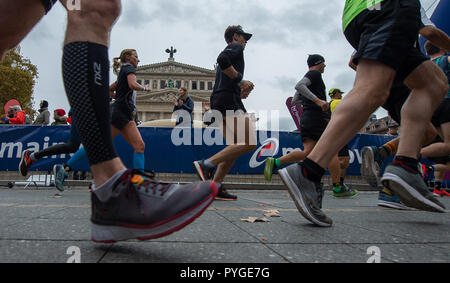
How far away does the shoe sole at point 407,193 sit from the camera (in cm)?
179

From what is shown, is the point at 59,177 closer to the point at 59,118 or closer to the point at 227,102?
the point at 227,102

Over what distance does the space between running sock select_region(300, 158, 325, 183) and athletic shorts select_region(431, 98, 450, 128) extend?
268 cm

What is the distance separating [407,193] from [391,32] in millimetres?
891

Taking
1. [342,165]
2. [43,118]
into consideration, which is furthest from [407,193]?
[43,118]

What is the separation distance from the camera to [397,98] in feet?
8.79

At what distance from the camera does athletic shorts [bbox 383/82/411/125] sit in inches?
104

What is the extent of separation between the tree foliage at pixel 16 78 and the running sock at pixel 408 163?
26.4m

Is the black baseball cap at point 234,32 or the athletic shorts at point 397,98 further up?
the black baseball cap at point 234,32

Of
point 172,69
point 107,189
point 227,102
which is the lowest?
point 107,189

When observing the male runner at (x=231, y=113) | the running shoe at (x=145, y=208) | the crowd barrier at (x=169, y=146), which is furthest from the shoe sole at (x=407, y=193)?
the crowd barrier at (x=169, y=146)

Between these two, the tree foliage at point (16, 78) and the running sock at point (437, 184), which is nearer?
the running sock at point (437, 184)

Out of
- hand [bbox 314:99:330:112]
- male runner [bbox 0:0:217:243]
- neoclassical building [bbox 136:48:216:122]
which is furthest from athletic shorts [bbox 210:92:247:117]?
neoclassical building [bbox 136:48:216:122]

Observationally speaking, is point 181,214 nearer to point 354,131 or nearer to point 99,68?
point 99,68

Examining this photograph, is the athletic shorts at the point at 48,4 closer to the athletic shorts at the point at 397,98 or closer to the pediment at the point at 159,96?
the athletic shorts at the point at 397,98
